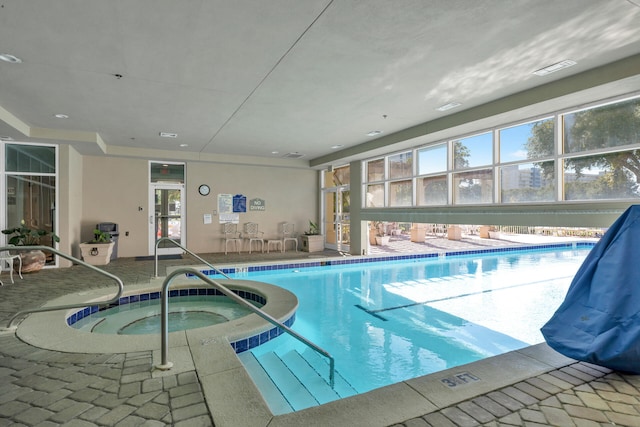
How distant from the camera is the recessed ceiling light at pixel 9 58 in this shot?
3.61 metres

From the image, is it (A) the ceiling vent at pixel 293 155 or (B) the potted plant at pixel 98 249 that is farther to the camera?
(A) the ceiling vent at pixel 293 155

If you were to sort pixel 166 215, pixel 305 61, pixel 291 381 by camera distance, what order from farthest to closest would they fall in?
pixel 166 215 < pixel 305 61 < pixel 291 381

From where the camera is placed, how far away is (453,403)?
2.05m

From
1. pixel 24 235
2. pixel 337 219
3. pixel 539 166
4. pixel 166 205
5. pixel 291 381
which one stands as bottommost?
pixel 291 381

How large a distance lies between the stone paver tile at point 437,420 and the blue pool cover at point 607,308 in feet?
4.83

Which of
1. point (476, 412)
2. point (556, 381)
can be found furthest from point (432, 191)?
point (476, 412)

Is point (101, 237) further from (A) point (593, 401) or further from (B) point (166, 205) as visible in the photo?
(A) point (593, 401)

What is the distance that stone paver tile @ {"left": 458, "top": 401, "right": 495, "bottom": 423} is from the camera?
6.27 ft

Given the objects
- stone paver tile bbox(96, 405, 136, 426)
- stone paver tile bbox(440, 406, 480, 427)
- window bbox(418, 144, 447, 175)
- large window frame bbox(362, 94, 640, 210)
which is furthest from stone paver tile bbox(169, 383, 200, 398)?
window bbox(418, 144, 447, 175)

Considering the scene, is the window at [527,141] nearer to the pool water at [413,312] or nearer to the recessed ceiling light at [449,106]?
the recessed ceiling light at [449,106]

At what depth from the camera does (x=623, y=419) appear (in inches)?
76.0

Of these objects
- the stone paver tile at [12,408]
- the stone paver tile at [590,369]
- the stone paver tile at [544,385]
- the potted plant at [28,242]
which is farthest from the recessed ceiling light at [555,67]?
the potted plant at [28,242]

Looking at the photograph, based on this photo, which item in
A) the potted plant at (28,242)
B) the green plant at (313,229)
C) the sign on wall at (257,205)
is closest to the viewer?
the potted plant at (28,242)

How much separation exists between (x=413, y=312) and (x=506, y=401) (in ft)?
9.65
